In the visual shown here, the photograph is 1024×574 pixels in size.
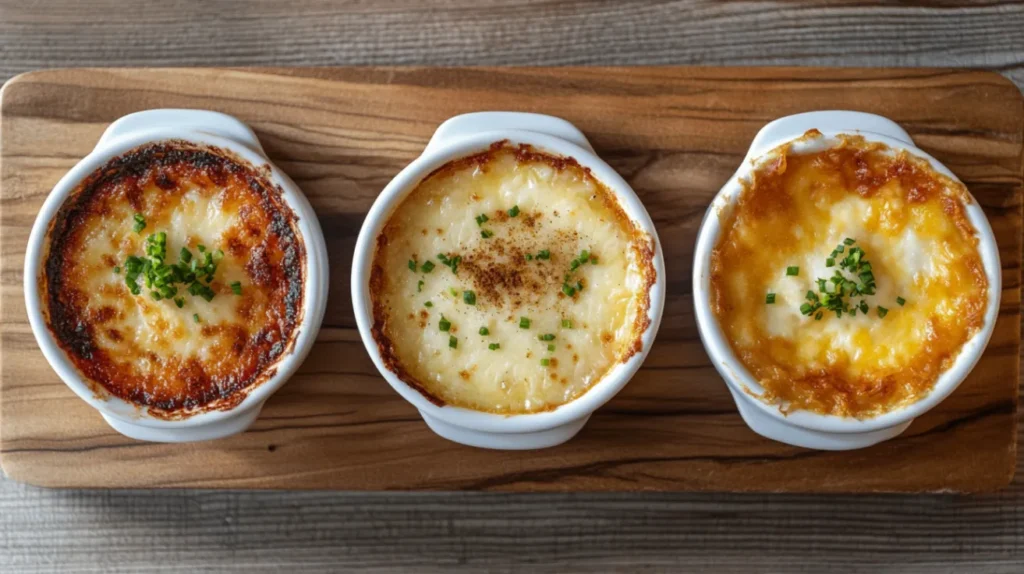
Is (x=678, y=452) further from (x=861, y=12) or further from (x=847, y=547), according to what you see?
(x=861, y=12)

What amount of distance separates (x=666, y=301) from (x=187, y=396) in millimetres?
1390

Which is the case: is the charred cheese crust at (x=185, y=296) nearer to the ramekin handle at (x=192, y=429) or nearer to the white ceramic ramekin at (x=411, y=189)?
the ramekin handle at (x=192, y=429)

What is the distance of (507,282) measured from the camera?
2.18 m

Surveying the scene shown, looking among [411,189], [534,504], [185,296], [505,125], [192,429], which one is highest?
[505,125]

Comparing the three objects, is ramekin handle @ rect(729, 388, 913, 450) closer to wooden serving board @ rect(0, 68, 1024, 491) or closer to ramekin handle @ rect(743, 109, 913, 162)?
wooden serving board @ rect(0, 68, 1024, 491)

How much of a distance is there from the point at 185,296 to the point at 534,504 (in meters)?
1.25

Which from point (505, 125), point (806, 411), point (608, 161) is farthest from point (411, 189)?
point (806, 411)

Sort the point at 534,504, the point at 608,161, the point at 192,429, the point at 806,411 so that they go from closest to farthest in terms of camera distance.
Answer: the point at 806,411, the point at 192,429, the point at 608,161, the point at 534,504

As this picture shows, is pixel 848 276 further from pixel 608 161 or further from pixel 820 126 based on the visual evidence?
pixel 608 161

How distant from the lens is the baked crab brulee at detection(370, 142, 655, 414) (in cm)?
217

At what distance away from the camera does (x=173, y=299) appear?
7.22 ft

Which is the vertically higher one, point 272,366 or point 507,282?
point 507,282

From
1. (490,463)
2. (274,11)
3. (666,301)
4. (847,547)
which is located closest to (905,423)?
(847,547)

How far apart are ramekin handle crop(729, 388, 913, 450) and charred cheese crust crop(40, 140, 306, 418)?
1.32 m
